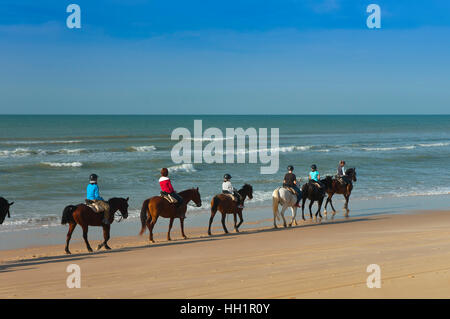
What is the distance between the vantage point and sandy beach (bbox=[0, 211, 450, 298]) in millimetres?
8219

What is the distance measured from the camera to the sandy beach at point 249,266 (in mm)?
8219

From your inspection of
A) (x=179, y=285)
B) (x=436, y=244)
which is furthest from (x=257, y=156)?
(x=179, y=285)

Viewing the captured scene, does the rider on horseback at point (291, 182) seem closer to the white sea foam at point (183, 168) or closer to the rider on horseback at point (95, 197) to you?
the rider on horseback at point (95, 197)

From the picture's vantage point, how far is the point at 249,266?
1016cm

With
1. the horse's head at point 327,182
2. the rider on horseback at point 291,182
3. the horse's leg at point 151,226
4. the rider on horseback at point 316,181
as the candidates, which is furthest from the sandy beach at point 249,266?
the horse's head at point 327,182

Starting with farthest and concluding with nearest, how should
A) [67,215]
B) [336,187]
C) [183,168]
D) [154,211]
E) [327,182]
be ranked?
[183,168]
[336,187]
[327,182]
[154,211]
[67,215]

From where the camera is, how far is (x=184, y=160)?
41.3m

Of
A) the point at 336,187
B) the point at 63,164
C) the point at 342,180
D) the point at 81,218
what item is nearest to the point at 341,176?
the point at 342,180

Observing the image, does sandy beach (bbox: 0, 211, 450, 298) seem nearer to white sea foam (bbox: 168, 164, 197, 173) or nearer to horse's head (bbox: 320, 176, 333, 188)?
horse's head (bbox: 320, 176, 333, 188)

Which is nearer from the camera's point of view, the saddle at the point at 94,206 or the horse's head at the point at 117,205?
the saddle at the point at 94,206

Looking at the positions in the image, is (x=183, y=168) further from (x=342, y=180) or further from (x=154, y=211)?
(x=154, y=211)
